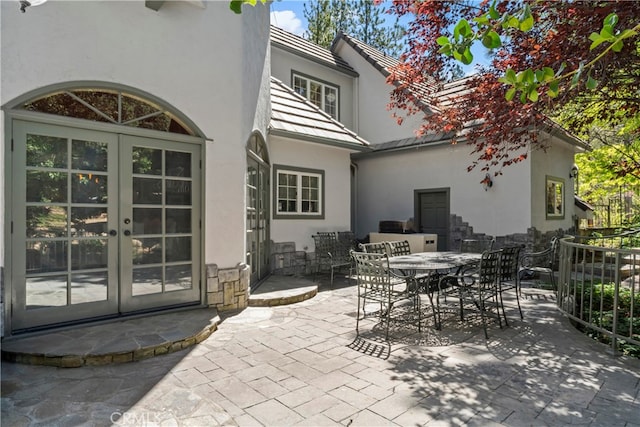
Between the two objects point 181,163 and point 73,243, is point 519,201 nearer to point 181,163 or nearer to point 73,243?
point 181,163

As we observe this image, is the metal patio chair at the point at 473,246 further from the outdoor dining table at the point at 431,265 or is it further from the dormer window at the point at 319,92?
the dormer window at the point at 319,92

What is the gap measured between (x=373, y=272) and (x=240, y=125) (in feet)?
9.46

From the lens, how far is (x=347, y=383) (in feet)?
10.2

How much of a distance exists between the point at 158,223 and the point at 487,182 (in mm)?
7399

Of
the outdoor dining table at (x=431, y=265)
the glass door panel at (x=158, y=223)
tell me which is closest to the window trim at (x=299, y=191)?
the glass door panel at (x=158, y=223)

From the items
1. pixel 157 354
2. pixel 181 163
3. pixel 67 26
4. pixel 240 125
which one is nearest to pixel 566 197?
pixel 240 125

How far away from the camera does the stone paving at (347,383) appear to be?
257cm

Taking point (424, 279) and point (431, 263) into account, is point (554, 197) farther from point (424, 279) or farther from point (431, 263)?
point (431, 263)

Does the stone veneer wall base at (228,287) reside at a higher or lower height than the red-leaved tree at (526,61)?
lower

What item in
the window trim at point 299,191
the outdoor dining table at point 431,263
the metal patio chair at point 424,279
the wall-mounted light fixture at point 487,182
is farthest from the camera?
the wall-mounted light fixture at point 487,182

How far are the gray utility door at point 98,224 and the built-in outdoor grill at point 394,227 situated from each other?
19.6 ft

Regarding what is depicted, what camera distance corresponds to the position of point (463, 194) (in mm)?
9398

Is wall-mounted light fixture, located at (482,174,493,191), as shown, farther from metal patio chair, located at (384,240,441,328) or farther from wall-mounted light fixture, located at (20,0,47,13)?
wall-mounted light fixture, located at (20,0,47,13)

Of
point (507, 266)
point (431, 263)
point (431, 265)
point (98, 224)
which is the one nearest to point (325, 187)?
point (431, 263)
